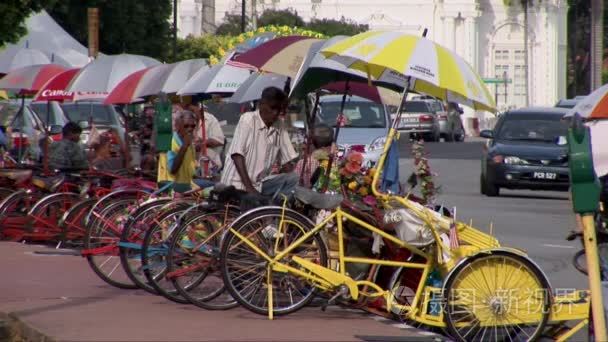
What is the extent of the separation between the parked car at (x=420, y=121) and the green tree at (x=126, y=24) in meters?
9.95

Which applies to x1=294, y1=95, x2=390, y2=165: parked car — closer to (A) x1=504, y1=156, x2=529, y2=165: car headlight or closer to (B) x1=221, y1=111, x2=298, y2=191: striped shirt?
(A) x1=504, y1=156, x2=529, y2=165: car headlight

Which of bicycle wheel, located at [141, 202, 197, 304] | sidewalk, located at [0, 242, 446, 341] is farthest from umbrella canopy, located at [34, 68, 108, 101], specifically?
bicycle wheel, located at [141, 202, 197, 304]

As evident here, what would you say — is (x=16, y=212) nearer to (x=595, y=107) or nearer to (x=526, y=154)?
(x=595, y=107)

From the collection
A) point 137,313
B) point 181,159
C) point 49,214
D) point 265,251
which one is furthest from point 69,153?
point 265,251

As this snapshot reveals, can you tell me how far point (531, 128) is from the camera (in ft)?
90.8

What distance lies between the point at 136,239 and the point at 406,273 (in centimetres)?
258

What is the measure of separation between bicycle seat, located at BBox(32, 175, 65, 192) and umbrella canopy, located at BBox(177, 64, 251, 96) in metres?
2.07

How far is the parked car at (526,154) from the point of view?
26.4 metres

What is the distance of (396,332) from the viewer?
10.5 metres

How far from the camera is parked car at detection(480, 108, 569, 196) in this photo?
26.4 metres

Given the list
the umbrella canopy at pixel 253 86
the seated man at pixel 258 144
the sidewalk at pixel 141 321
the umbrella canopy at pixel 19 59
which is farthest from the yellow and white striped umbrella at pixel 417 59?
the umbrella canopy at pixel 19 59

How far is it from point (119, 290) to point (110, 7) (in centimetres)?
3720

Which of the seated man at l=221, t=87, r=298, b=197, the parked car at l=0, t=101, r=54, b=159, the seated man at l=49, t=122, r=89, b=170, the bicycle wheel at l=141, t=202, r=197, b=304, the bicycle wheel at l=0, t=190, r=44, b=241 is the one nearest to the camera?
the bicycle wheel at l=141, t=202, r=197, b=304

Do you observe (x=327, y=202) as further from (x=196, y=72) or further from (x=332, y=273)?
(x=196, y=72)
